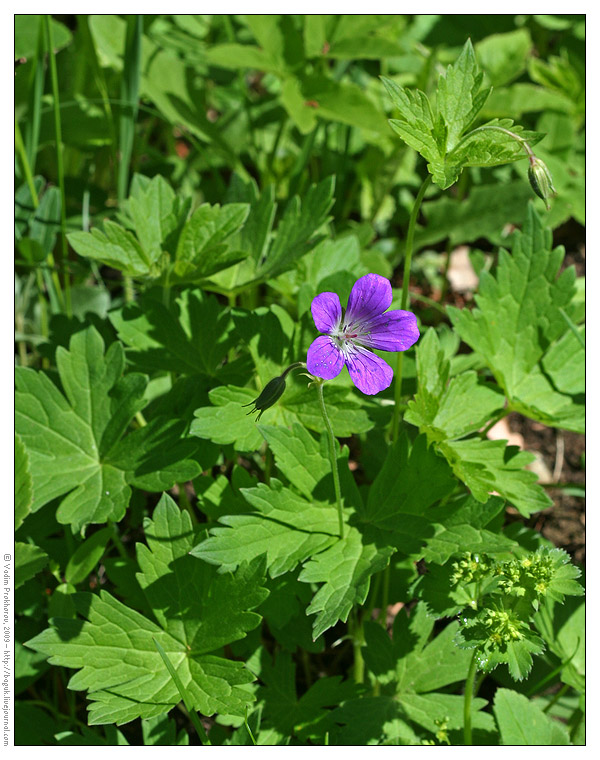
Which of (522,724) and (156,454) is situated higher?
(156,454)

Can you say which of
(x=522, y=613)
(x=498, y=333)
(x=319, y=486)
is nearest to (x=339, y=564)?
(x=319, y=486)

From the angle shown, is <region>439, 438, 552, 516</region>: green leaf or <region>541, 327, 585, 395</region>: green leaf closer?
<region>439, 438, 552, 516</region>: green leaf

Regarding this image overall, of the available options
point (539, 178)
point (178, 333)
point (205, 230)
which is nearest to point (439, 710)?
point (178, 333)

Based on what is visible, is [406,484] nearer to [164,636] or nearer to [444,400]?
[444,400]

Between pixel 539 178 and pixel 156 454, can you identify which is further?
pixel 156 454

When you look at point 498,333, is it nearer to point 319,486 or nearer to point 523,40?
point 319,486

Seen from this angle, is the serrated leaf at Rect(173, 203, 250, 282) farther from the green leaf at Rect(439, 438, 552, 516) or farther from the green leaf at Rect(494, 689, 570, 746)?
the green leaf at Rect(494, 689, 570, 746)

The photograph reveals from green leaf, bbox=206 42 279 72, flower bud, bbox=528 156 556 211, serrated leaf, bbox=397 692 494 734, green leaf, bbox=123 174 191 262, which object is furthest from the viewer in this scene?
green leaf, bbox=206 42 279 72

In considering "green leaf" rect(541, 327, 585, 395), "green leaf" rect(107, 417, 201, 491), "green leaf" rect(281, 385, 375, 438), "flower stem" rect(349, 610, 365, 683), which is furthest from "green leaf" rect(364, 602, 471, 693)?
"green leaf" rect(541, 327, 585, 395)
